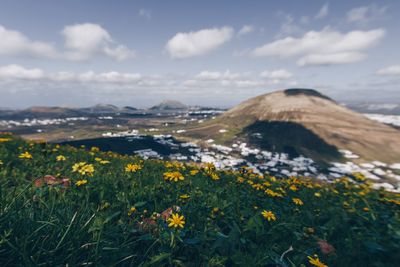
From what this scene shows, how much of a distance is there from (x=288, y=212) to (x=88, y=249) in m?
5.35

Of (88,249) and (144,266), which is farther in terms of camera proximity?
(144,266)

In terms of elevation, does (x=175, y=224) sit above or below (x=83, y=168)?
below

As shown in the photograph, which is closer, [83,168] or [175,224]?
[175,224]

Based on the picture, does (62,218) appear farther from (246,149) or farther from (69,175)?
(246,149)

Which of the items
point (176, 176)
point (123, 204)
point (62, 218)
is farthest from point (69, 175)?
point (62, 218)

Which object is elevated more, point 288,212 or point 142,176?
point 142,176

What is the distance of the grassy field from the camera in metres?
3.04

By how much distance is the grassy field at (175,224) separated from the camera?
9.96 ft

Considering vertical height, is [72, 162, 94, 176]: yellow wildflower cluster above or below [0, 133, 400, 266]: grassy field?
above

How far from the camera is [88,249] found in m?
3.06

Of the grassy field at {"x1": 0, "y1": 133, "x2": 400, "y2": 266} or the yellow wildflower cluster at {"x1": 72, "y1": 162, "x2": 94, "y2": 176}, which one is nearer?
the grassy field at {"x1": 0, "y1": 133, "x2": 400, "y2": 266}

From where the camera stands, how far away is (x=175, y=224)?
161 inches

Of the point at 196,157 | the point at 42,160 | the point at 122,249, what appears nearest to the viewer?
the point at 122,249

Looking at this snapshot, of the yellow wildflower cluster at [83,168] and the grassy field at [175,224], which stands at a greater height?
the yellow wildflower cluster at [83,168]
